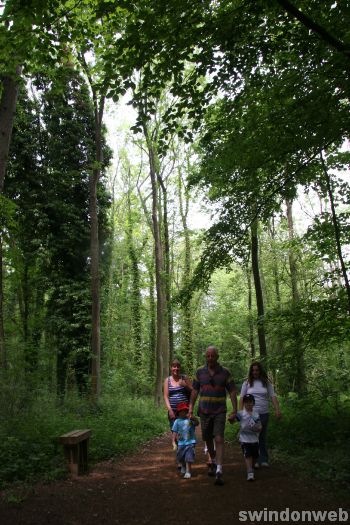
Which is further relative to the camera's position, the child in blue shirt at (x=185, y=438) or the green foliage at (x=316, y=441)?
the child in blue shirt at (x=185, y=438)

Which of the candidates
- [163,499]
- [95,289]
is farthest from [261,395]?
[95,289]

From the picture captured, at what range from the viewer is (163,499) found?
541 centimetres

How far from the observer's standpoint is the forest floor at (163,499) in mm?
4656

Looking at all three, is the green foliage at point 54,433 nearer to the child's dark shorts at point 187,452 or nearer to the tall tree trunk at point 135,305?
the child's dark shorts at point 187,452

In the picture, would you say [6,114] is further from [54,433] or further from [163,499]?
[163,499]

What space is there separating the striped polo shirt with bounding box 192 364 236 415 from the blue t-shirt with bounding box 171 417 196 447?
32cm

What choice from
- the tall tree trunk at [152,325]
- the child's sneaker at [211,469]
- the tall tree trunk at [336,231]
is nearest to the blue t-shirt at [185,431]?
the child's sneaker at [211,469]

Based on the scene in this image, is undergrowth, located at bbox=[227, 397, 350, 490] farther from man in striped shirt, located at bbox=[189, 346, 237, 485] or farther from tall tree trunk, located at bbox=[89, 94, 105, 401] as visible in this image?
tall tree trunk, located at bbox=[89, 94, 105, 401]

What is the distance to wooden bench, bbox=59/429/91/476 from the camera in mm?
6468

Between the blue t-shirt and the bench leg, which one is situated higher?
the blue t-shirt

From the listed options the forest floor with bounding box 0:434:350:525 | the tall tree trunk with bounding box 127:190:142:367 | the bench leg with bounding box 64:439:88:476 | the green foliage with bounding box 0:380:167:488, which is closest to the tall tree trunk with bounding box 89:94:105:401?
the green foliage with bounding box 0:380:167:488

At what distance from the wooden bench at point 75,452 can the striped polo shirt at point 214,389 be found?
2073 mm

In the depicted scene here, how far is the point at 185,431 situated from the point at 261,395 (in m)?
1.54

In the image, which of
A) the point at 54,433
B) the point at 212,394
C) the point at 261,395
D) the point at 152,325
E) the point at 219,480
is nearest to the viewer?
the point at 219,480
